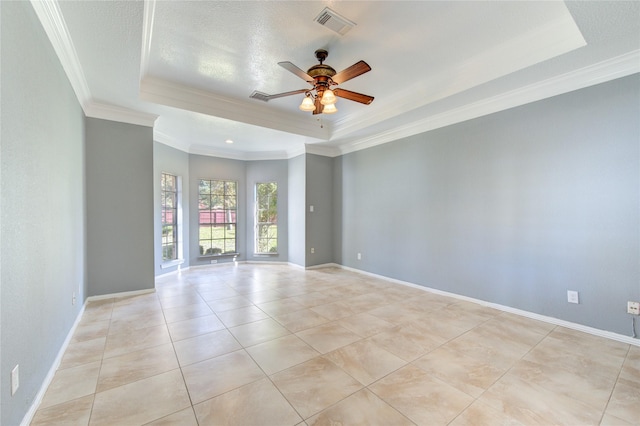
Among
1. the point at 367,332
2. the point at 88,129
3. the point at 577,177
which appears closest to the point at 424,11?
the point at 577,177

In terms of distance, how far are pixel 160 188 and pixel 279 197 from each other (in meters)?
2.55

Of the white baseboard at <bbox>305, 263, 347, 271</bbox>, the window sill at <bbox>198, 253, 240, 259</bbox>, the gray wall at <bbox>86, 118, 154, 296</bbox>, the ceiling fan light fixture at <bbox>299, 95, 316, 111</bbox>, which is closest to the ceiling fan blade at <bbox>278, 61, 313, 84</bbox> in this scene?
the ceiling fan light fixture at <bbox>299, 95, 316, 111</bbox>

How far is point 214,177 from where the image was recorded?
6.42 m

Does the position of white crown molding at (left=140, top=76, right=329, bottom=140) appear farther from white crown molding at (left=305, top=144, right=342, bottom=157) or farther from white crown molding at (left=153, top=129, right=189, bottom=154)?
white crown molding at (left=153, top=129, right=189, bottom=154)

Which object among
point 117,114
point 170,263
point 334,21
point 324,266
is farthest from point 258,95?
point 324,266

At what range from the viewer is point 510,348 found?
8.43 ft

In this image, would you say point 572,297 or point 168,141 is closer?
point 572,297

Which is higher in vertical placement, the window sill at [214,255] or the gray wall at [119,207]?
the gray wall at [119,207]

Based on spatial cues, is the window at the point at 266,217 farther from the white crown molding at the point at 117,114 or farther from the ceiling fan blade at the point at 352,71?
the ceiling fan blade at the point at 352,71

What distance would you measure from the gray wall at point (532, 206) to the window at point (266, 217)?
298 cm

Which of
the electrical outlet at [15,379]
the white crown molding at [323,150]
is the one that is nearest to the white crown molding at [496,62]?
the white crown molding at [323,150]

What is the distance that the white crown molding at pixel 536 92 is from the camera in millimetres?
2662

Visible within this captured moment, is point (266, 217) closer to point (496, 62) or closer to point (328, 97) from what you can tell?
point (328, 97)

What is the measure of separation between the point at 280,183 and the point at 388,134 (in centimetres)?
288
